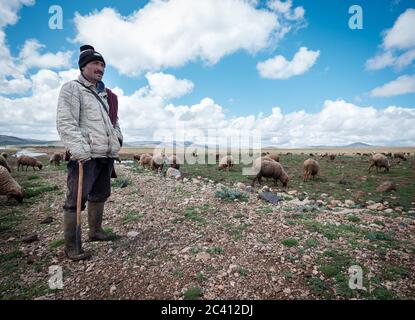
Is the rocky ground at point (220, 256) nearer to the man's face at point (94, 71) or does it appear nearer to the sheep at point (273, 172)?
the man's face at point (94, 71)

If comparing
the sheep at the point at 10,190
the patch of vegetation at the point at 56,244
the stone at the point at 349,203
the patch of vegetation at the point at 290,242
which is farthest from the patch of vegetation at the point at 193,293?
the stone at the point at 349,203

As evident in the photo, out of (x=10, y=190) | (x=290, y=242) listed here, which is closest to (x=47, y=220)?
(x=10, y=190)

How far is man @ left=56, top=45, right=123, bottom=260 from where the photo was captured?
406cm

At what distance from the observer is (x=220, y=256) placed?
4.57 m

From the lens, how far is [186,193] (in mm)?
9062

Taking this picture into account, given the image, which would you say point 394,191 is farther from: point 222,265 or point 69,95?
point 69,95

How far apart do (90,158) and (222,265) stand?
2.84m

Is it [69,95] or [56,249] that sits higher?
[69,95]

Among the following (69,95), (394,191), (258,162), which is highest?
(69,95)

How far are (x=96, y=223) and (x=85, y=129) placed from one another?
2006 mm

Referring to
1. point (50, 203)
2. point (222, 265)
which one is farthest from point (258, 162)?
point (222, 265)

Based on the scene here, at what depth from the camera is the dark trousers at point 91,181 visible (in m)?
4.28
